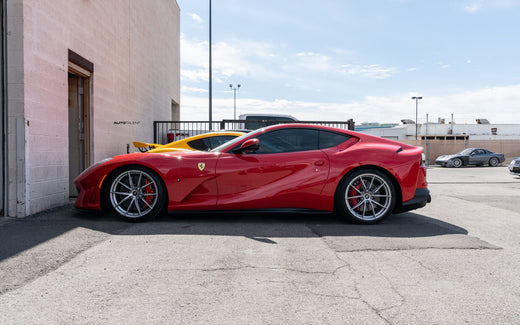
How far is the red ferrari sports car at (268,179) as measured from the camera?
4543 millimetres

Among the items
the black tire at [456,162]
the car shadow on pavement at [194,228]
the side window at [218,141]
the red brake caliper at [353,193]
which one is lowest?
the car shadow on pavement at [194,228]

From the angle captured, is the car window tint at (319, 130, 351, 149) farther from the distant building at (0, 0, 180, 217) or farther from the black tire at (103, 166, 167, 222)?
the distant building at (0, 0, 180, 217)

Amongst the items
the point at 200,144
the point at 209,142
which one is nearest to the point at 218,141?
the point at 209,142

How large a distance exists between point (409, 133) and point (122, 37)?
184ft

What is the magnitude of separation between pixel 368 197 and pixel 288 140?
1.24 m

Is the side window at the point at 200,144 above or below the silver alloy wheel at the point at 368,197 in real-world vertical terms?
above

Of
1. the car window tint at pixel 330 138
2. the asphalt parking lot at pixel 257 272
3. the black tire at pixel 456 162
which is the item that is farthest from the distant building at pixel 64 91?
the black tire at pixel 456 162

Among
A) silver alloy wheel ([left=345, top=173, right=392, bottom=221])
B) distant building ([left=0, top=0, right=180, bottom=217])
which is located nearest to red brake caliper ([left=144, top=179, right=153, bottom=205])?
distant building ([left=0, top=0, right=180, bottom=217])

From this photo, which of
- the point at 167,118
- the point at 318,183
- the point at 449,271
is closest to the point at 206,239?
the point at 318,183

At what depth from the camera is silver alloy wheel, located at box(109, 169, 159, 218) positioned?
4594mm

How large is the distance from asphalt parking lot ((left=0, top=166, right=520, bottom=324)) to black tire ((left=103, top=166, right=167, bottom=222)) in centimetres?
20

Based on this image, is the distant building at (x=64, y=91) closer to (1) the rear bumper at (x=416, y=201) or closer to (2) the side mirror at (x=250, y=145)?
(2) the side mirror at (x=250, y=145)

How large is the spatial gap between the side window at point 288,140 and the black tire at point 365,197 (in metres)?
0.65

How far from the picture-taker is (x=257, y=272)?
278 cm
